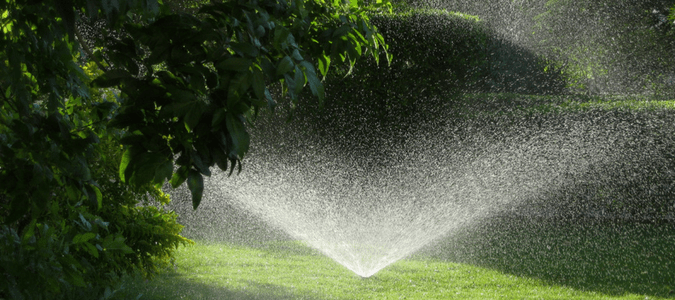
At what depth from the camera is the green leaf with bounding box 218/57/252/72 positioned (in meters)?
1.16

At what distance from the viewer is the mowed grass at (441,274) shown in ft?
16.6

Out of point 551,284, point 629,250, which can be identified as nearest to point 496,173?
point 629,250

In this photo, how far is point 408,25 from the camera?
329 inches

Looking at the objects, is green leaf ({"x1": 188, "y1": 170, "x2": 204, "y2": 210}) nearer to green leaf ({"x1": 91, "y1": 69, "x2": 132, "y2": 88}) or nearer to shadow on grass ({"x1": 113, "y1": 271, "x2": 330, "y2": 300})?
green leaf ({"x1": 91, "y1": 69, "x2": 132, "y2": 88})

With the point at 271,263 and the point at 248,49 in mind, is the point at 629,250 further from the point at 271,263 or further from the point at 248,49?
the point at 248,49

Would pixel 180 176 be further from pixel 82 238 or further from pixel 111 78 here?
pixel 82 238

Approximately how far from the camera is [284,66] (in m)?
1.20

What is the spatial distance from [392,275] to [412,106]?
3435 mm

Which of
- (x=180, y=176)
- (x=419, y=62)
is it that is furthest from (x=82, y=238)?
(x=419, y=62)

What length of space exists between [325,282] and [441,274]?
1.23 m

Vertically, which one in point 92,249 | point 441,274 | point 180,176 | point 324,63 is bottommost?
point 92,249

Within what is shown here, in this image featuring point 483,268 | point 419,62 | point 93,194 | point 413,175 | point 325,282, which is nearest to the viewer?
point 93,194

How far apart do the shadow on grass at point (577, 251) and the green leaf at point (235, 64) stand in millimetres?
4917

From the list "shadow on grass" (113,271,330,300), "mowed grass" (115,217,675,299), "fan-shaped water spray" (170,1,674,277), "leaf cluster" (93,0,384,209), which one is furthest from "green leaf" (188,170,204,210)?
"fan-shaped water spray" (170,1,674,277)
